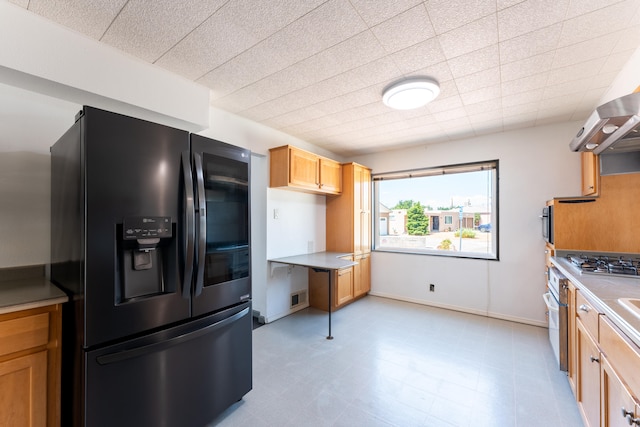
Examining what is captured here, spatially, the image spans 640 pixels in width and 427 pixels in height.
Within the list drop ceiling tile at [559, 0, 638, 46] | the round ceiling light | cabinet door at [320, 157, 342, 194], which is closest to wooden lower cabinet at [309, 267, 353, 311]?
cabinet door at [320, 157, 342, 194]

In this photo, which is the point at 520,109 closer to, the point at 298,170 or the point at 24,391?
the point at 298,170

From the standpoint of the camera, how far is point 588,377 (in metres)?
1.54

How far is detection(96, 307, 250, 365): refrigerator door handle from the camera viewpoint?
1.25 meters

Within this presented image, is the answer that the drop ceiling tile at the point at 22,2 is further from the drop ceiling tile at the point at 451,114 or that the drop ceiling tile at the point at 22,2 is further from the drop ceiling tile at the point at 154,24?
the drop ceiling tile at the point at 451,114

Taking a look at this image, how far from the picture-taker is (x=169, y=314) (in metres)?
1.45

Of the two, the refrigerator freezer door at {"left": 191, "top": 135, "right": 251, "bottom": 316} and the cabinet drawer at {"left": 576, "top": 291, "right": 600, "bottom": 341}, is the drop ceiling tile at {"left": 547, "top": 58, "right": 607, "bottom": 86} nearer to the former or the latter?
the cabinet drawer at {"left": 576, "top": 291, "right": 600, "bottom": 341}

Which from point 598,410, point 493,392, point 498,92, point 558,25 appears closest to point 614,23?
point 558,25

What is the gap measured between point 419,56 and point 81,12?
2.12 metres

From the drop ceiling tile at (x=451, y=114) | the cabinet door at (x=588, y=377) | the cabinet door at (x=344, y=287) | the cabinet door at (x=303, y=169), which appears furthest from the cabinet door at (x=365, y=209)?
the cabinet door at (x=588, y=377)

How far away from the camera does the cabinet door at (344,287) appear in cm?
371

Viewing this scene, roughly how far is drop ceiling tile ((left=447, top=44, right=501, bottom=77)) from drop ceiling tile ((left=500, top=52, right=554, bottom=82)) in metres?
0.14

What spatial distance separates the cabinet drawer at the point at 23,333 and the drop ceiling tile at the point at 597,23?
324 cm

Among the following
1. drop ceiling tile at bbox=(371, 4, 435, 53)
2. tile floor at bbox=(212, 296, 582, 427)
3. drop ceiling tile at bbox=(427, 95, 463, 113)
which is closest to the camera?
drop ceiling tile at bbox=(371, 4, 435, 53)

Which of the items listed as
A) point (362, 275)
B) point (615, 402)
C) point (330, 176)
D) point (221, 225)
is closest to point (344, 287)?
point (362, 275)
